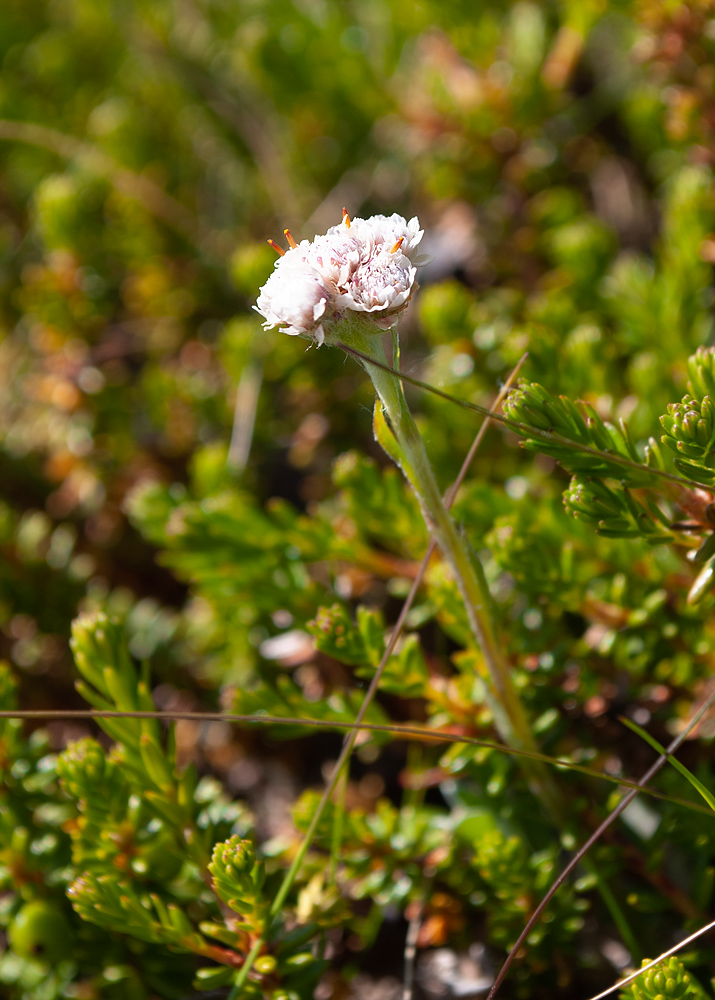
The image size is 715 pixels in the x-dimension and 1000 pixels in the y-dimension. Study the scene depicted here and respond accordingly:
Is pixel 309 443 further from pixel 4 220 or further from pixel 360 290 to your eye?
pixel 4 220

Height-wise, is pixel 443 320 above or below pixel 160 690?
above

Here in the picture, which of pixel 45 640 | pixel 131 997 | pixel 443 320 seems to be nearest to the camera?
pixel 131 997

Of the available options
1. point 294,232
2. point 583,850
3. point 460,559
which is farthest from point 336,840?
point 294,232

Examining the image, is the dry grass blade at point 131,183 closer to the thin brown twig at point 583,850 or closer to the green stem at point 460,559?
the green stem at point 460,559

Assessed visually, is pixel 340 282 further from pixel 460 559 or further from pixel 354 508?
pixel 354 508

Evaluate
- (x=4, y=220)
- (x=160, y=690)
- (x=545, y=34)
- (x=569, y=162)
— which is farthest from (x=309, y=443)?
(x=4, y=220)

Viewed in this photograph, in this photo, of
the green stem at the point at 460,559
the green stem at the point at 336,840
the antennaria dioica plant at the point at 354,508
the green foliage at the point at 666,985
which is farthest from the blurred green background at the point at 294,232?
the green foliage at the point at 666,985
